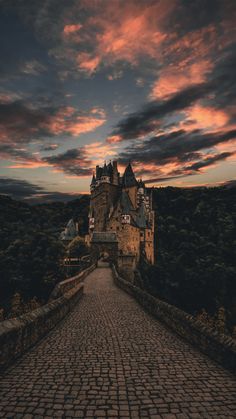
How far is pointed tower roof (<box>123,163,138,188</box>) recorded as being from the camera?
212ft

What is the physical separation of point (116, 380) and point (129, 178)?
6143cm

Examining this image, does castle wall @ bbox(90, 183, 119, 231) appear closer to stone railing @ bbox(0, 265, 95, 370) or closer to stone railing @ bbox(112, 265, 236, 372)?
stone railing @ bbox(112, 265, 236, 372)

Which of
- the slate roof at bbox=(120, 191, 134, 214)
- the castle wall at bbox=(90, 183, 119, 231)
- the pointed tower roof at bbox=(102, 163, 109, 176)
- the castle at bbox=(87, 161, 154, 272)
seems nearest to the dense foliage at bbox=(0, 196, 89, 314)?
the castle at bbox=(87, 161, 154, 272)

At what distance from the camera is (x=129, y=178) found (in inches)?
2566

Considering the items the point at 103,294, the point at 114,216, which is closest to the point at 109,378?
the point at 103,294

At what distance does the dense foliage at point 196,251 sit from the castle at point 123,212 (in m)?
6.28

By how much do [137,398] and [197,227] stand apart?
98155 mm

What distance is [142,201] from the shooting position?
65.3 meters

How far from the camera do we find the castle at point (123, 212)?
5219cm

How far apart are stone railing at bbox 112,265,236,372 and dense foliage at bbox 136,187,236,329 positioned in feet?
102

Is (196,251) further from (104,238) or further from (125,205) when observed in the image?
(104,238)

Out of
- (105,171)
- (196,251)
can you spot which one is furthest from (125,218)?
(196,251)

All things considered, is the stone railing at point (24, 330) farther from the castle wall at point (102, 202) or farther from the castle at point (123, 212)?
the castle wall at point (102, 202)

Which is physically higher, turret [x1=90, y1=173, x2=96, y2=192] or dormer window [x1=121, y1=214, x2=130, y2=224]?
turret [x1=90, y1=173, x2=96, y2=192]
